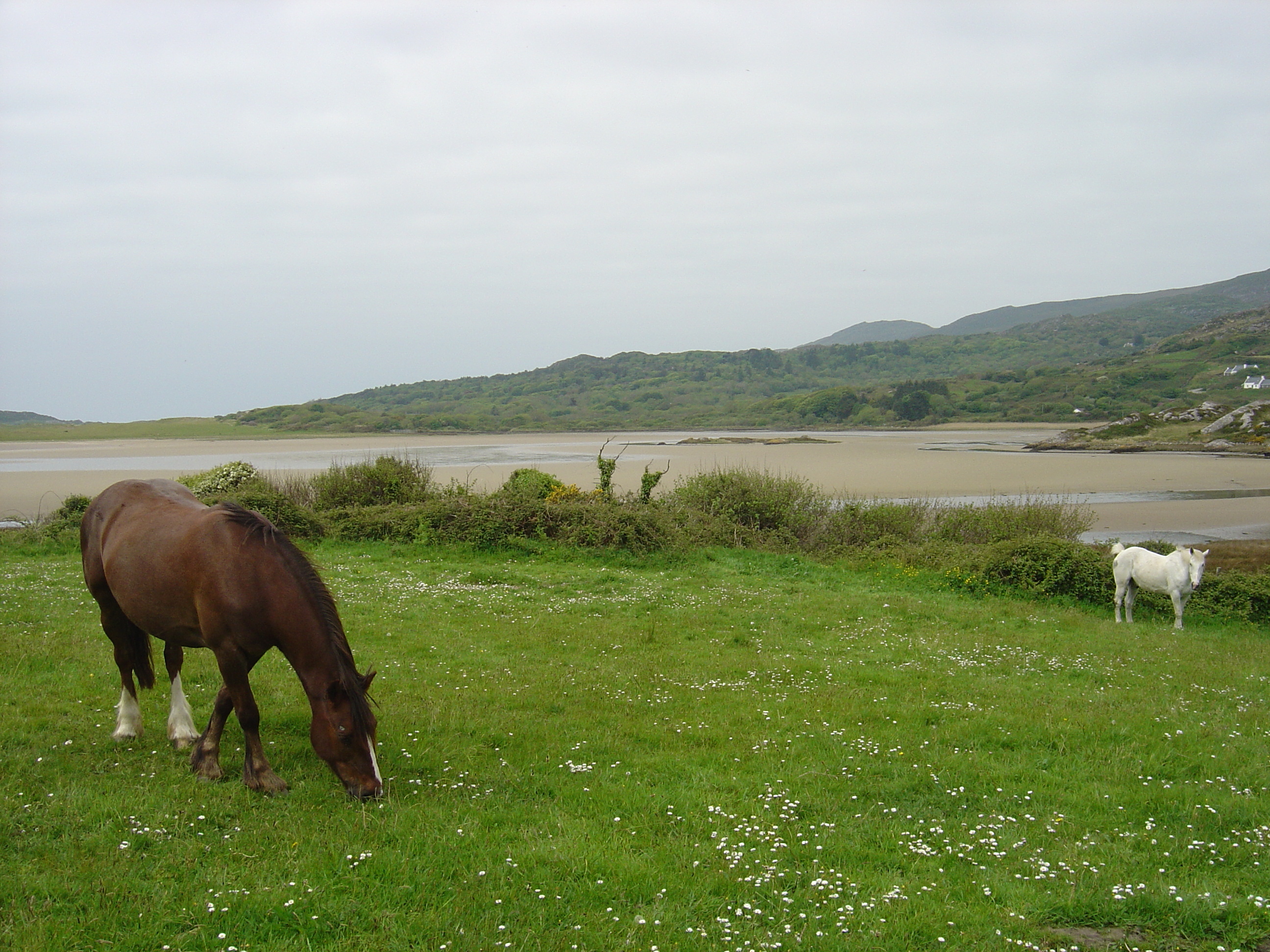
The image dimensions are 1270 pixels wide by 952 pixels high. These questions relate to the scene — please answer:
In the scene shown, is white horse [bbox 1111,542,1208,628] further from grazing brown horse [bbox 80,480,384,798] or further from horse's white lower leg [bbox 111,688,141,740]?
horse's white lower leg [bbox 111,688,141,740]

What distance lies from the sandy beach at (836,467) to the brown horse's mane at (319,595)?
77.5 feet

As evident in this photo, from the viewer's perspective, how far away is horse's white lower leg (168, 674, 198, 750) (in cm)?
695

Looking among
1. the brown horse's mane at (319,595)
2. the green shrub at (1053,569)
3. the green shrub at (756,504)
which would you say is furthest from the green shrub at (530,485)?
the brown horse's mane at (319,595)

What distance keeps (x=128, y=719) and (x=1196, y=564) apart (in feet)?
50.9

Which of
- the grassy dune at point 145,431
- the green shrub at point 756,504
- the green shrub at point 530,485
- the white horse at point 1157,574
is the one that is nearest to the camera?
the white horse at point 1157,574

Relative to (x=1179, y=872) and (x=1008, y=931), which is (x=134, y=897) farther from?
(x=1179, y=872)

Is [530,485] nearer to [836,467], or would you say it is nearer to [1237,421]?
[836,467]

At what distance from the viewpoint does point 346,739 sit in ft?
19.0

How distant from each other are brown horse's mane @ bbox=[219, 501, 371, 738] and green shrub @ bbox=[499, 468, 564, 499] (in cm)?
1388

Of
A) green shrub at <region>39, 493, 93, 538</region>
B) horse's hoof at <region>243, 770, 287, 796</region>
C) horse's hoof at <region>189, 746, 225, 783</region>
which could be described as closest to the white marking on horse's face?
horse's hoof at <region>243, 770, 287, 796</region>

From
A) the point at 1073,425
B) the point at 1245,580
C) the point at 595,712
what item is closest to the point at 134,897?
the point at 595,712

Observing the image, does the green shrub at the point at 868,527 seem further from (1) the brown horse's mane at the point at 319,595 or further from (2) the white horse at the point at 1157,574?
(1) the brown horse's mane at the point at 319,595

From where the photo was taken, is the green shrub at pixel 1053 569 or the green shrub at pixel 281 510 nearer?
the green shrub at pixel 1053 569

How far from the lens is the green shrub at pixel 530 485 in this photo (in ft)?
68.1
